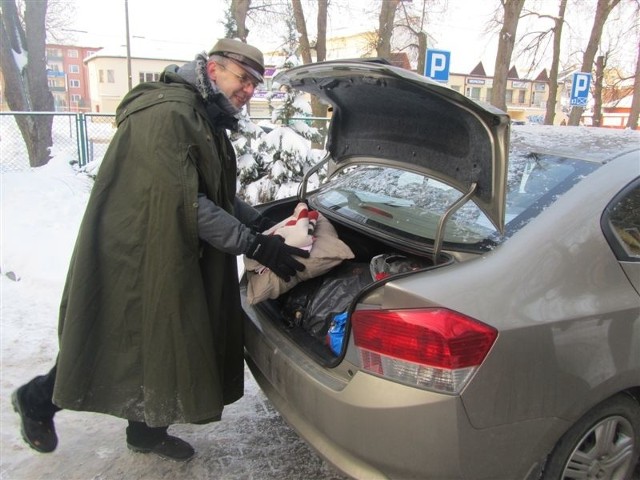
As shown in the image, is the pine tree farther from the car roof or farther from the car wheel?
the car wheel

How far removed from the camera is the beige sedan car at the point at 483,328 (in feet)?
5.57

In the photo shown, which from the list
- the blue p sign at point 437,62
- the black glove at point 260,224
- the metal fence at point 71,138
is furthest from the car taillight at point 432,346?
the metal fence at point 71,138

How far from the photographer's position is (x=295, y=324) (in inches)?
99.9

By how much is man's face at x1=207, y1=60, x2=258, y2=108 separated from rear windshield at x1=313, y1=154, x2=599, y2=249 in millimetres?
855

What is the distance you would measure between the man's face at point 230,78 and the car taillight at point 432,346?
1.18m

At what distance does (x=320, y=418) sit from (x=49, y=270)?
12.9 feet

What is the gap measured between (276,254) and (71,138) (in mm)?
9018

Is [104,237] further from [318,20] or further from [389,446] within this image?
[318,20]

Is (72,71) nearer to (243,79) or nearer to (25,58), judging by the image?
(25,58)

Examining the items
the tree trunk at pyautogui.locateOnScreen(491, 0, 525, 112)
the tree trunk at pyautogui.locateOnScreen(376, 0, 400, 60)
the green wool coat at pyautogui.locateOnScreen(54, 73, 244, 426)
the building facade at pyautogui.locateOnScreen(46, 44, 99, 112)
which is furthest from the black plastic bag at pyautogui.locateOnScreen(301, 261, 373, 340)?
the building facade at pyautogui.locateOnScreen(46, 44, 99, 112)

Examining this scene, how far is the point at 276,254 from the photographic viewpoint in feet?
7.50

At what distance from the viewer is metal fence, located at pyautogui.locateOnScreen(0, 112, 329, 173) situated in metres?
9.53

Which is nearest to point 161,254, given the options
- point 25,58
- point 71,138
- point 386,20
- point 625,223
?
point 625,223

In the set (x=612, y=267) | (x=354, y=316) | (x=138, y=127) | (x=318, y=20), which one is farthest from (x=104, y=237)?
(x=318, y=20)
